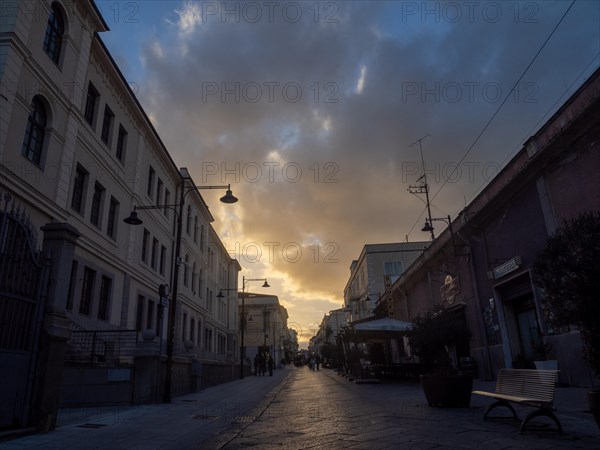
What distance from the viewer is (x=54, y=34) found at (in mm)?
13930

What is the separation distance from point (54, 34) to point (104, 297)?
9.49 metres

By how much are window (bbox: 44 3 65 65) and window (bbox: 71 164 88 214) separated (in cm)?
366

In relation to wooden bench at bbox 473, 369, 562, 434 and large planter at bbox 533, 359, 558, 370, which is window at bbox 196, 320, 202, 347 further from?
wooden bench at bbox 473, 369, 562, 434

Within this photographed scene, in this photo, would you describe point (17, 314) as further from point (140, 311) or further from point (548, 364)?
point (140, 311)

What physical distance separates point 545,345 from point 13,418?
13051 millimetres

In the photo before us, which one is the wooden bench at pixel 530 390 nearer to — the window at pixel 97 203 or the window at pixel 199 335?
the window at pixel 97 203

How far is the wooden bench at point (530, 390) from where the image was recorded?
5.72 m

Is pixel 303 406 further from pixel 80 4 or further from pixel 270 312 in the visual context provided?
pixel 270 312

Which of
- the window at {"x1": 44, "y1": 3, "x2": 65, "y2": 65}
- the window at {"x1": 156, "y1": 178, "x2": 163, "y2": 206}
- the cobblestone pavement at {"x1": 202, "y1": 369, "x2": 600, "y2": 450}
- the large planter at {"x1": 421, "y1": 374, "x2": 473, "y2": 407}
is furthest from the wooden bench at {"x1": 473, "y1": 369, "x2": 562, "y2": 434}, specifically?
the window at {"x1": 156, "y1": 178, "x2": 163, "y2": 206}

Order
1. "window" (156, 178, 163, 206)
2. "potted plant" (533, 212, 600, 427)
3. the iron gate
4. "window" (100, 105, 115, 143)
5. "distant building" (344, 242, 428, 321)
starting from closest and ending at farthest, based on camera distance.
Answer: "potted plant" (533, 212, 600, 427) → the iron gate → "window" (100, 105, 115, 143) → "window" (156, 178, 163, 206) → "distant building" (344, 242, 428, 321)

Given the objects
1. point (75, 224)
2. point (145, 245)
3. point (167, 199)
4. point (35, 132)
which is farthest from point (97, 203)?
point (167, 199)

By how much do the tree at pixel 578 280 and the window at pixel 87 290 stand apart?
A: 14.4 meters

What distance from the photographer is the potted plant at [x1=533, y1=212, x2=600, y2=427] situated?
526 cm

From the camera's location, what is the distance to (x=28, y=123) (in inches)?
486
